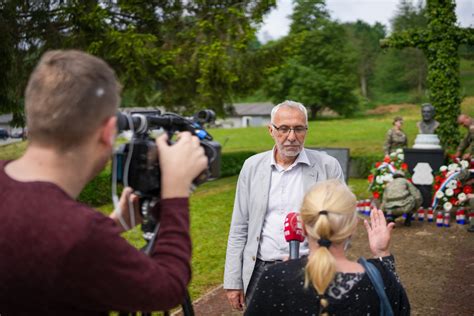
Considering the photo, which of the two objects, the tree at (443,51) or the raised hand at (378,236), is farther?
the tree at (443,51)

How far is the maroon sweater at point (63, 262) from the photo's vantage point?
1242 mm

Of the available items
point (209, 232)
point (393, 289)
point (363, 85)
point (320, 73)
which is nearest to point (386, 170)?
point (209, 232)

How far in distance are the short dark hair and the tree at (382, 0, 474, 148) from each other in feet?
46.1

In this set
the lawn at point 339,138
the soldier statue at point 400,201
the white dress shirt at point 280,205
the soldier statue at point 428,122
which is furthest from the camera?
the lawn at point 339,138

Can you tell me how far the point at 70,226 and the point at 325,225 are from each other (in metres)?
1.07

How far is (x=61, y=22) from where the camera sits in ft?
49.6

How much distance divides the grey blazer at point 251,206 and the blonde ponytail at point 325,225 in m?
1.28

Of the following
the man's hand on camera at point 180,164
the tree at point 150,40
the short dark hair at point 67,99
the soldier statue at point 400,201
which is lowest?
the soldier statue at point 400,201

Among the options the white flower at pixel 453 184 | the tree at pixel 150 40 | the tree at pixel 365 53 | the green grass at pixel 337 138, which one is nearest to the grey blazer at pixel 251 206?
the white flower at pixel 453 184

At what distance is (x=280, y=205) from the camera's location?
3.41 metres

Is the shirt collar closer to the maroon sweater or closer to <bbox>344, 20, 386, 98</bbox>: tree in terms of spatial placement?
the maroon sweater

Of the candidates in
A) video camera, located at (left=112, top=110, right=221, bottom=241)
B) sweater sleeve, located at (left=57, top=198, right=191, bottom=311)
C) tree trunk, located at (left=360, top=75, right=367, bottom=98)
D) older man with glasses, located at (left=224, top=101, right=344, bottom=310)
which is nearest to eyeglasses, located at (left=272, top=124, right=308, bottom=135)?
older man with glasses, located at (left=224, top=101, right=344, bottom=310)

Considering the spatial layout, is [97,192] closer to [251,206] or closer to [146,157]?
[251,206]

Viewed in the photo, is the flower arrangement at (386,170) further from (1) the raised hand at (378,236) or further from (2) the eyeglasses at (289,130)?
(1) the raised hand at (378,236)
